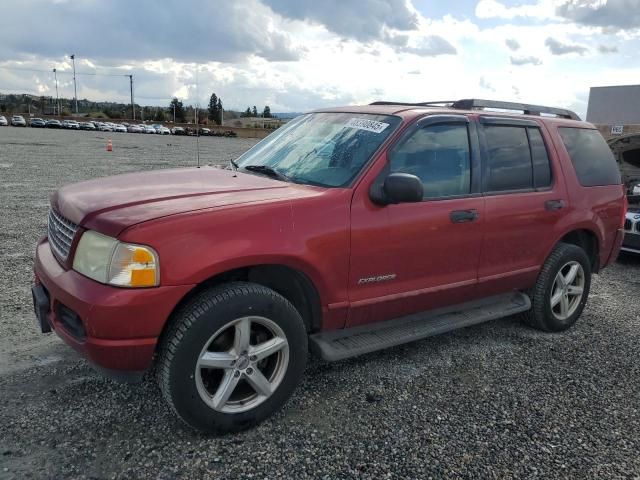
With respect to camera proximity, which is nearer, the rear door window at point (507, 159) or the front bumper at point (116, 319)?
the front bumper at point (116, 319)

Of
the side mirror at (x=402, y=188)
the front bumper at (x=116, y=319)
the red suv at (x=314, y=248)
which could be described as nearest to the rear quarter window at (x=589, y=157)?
the red suv at (x=314, y=248)

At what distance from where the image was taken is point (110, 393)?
334 cm

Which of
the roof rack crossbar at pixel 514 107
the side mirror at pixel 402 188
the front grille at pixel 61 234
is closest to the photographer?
the front grille at pixel 61 234

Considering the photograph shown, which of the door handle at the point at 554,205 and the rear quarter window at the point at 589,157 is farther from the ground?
the rear quarter window at the point at 589,157

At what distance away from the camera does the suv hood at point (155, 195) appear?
2.79m

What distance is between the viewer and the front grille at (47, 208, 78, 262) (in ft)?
9.69

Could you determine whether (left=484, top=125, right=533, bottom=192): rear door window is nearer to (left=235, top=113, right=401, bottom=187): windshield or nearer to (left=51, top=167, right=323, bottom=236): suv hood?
(left=235, top=113, right=401, bottom=187): windshield

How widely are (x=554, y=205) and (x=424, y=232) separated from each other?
152cm

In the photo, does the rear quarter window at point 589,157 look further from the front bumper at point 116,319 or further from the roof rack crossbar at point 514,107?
the front bumper at point 116,319

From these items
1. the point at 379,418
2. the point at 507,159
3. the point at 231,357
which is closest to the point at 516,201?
the point at 507,159

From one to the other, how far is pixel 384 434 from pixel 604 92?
1497 inches

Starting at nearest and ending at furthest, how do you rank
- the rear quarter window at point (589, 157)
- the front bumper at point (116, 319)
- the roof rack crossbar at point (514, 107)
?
the front bumper at point (116, 319), the roof rack crossbar at point (514, 107), the rear quarter window at point (589, 157)

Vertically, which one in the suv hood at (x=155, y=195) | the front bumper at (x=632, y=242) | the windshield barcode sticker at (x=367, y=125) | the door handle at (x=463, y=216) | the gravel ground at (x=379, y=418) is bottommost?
the gravel ground at (x=379, y=418)

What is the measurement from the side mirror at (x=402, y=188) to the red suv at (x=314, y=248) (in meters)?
0.01
